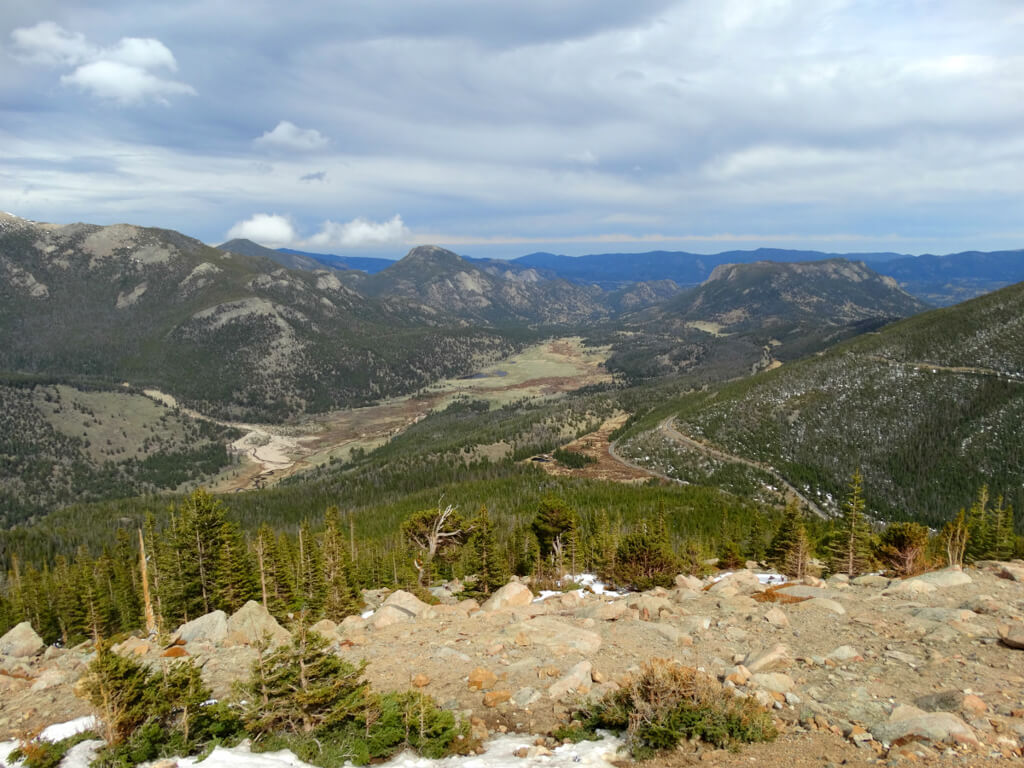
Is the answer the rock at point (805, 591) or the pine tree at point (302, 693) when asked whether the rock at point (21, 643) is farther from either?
the rock at point (805, 591)

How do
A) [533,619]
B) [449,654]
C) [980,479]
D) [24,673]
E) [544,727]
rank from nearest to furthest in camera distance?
[544,727] < [449,654] < [24,673] < [533,619] < [980,479]

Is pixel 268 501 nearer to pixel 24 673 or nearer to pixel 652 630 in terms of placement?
pixel 24 673

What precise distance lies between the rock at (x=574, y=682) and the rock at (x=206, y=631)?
1775cm

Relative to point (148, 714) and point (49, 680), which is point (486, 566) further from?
point (148, 714)

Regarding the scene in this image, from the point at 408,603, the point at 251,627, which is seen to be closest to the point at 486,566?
the point at 408,603

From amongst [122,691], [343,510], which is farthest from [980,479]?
[122,691]

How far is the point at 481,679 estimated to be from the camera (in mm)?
18703

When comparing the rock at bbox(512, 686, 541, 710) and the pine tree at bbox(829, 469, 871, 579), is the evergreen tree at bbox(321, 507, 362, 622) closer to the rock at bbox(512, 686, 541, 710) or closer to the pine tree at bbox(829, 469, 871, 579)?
the rock at bbox(512, 686, 541, 710)

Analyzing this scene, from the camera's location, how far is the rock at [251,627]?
84.5 feet

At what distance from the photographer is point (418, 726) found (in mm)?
14898

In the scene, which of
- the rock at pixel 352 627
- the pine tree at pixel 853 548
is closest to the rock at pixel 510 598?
the rock at pixel 352 627

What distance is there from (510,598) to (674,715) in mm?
18553

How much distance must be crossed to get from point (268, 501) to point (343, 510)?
28.4 m

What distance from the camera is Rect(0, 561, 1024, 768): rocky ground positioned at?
13414 millimetres
